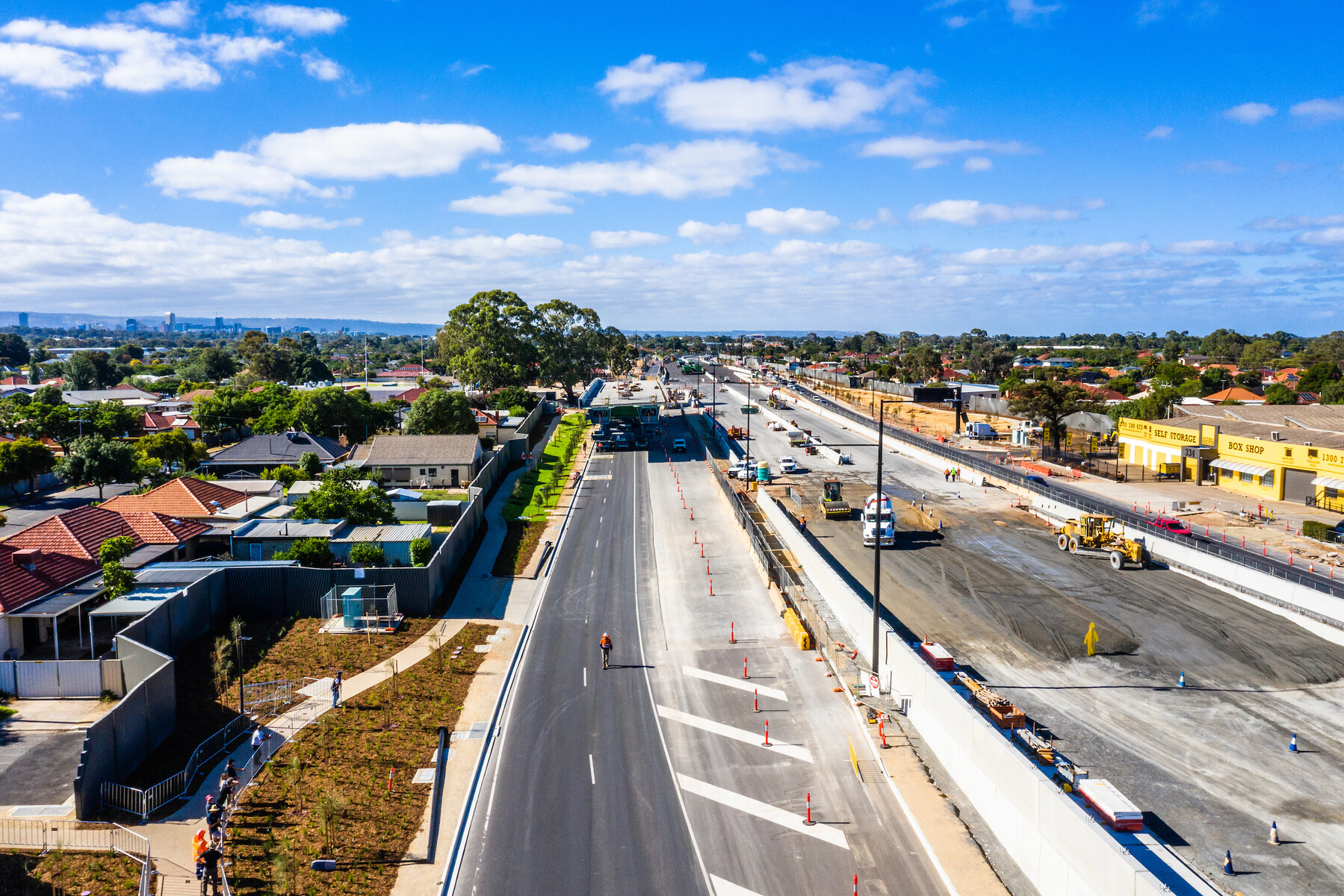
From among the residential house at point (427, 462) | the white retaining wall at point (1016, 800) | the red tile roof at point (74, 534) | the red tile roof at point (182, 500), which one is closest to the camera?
the white retaining wall at point (1016, 800)

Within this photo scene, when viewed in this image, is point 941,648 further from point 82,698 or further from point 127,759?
point 82,698

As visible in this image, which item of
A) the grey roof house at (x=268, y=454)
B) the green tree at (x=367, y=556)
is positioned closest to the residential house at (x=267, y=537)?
the green tree at (x=367, y=556)

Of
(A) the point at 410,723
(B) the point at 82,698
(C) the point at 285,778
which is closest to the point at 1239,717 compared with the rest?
(A) the point at 410,723

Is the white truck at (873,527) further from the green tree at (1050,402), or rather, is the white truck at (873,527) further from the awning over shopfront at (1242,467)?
the green tree at (1050,402)

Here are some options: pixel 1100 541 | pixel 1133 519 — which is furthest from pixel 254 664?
pixel 1133 519

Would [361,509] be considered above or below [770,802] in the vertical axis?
above

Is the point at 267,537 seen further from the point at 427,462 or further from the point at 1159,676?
the point at 1159,676
